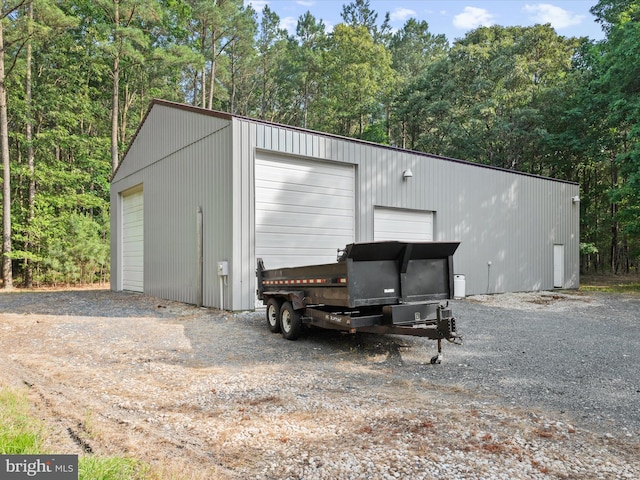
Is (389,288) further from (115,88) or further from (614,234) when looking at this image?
(614,234)

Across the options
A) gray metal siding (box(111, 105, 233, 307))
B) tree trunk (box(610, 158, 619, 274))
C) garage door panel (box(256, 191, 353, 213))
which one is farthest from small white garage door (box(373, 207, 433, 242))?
tree trunk (box(610, 158, 619, 274))

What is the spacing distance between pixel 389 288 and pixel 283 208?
5062 millimetres

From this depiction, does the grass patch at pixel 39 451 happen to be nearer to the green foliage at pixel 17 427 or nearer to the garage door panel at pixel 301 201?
the green foliage at pixel 17 427

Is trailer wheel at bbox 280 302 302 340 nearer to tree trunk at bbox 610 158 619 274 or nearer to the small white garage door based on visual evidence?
the small white garage door

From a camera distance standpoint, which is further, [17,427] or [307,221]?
[307,221]

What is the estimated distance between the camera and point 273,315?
7.57m

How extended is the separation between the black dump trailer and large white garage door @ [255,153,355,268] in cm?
376


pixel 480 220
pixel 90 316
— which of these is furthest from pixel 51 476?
pixel 480 220

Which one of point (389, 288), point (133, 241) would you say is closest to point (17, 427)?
point (389, 288)

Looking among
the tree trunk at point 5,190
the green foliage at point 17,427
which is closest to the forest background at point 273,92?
the tree trunk at point 5,190

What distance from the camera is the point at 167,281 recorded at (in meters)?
12.3

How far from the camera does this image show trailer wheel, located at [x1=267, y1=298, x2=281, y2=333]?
24.3ft

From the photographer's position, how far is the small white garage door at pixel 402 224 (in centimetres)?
1224

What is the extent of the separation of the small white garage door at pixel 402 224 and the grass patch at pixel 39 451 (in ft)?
31.7
